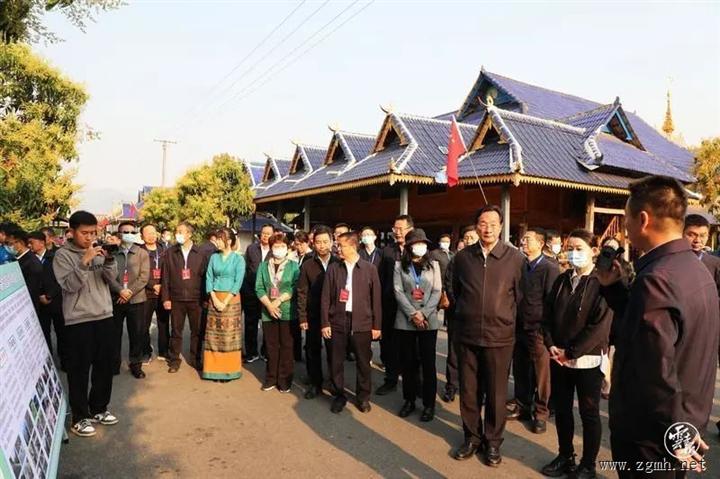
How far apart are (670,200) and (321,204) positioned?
20.0m

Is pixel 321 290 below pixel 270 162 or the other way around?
below

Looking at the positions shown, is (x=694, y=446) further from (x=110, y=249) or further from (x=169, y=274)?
(x=169, y=274)

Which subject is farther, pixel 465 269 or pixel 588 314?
pixel 465 269

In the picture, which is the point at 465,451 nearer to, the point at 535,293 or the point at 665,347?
the point at 535,293

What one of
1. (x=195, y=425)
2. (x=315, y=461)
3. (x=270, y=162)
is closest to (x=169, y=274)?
(x=195, y=425)

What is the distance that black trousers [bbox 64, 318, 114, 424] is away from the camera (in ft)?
13.7

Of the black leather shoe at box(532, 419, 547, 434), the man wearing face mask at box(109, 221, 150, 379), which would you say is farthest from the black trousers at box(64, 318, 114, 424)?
the black leather shoe at box(532, 419, 547, 434)

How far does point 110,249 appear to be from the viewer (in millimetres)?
4320

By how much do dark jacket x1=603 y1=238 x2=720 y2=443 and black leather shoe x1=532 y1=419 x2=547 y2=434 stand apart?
2670 mm

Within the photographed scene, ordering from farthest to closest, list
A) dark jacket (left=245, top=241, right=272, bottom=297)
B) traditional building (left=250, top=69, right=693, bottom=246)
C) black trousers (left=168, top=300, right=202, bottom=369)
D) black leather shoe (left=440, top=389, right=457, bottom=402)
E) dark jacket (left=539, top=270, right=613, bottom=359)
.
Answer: traditional building (left=250, top=69, right=693, bottom=246), dark jacket (left=245, top=241, right=272, bottom=297), black trousers (left=168, top=300, right=202, bottom=369), black leather shoe (left=440, top=389, right=457, bottom=402), dark jacket (left=539, top=270, right=613, bottom=359)

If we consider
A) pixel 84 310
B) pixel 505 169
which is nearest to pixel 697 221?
pixel 84 310

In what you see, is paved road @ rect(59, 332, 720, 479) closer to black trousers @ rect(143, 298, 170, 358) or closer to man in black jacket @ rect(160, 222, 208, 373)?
man in black jacket @ rect(160, 222, 208, 373)

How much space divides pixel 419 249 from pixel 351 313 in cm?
97

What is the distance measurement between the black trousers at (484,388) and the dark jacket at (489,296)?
11cm
